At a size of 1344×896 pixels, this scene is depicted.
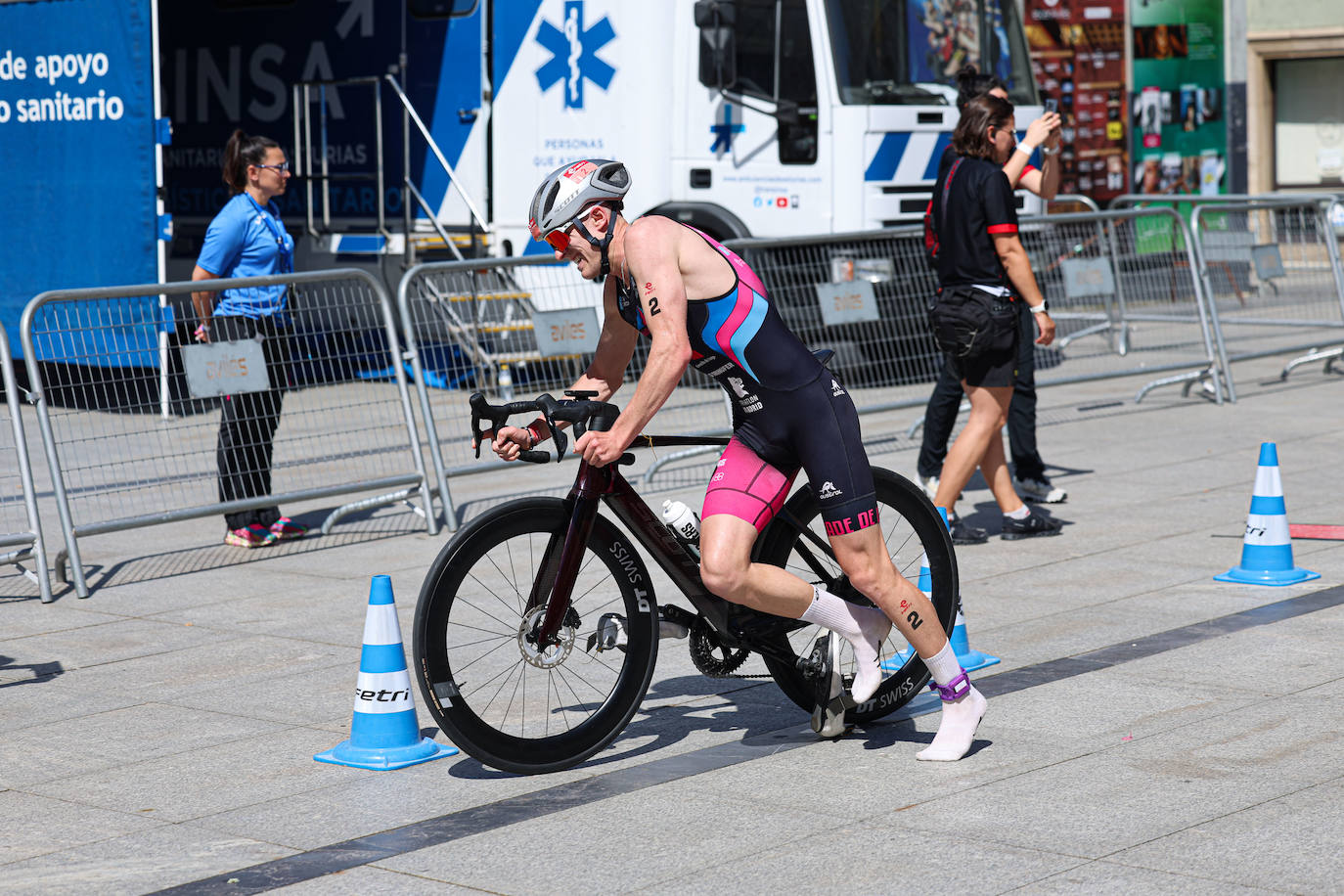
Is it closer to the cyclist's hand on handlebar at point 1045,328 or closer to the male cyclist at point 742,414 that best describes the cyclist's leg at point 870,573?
the male cyclist at point 742,414

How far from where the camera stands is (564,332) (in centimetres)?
962

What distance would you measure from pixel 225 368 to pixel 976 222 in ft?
11.7

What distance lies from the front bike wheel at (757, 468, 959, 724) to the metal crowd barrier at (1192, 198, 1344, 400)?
898 cm

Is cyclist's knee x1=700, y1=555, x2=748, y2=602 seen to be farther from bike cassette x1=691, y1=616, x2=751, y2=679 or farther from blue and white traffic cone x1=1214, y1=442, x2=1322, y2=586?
blue and white traffic cone x1=1214, y1=442, x2=1322, y2=586

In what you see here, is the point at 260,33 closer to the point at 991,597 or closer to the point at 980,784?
the point at 991,597

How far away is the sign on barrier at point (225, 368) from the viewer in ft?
27.1

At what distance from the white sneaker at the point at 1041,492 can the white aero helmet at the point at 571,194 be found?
474cm

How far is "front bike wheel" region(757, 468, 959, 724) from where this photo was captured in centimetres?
518

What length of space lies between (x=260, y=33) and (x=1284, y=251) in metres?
8.89

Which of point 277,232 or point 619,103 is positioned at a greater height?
point 619,103

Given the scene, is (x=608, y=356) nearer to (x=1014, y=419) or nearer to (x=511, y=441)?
(x=511, y=441)

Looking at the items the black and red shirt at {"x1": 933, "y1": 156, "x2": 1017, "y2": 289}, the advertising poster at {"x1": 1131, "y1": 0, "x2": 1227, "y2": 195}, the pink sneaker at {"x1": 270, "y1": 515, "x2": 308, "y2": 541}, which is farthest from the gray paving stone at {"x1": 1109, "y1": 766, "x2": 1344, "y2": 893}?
the advertising poster at {"x1": 1131, "y1": 0, "x2": 1227, "y2": 195}

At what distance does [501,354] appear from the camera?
10391 mm

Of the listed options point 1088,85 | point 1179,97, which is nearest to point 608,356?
point 1088,85
